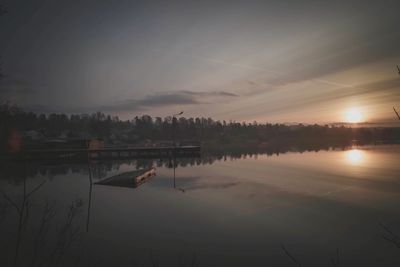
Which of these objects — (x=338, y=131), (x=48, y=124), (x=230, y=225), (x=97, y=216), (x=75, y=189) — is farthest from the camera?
(x=338, y=131)

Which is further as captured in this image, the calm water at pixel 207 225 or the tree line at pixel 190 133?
the tree line at pixel 190 133

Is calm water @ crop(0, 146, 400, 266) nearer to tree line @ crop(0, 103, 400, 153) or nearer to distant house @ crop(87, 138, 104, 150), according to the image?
distant house @ crop(87, 138, 104, 150)

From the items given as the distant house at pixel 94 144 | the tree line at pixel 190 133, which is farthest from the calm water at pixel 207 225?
the tree line at pixel 190 133

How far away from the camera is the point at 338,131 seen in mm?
196250

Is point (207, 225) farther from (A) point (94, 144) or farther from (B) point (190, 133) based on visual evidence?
(B) point (190, 133)

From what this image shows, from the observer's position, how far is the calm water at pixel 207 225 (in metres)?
12.1

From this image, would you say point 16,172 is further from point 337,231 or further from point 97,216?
point 337,231

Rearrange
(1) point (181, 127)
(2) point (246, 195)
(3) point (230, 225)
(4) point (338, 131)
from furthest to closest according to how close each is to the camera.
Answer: (4) point (338, 131) → (1) point (181, 127) → (2) point (246, 195) → (3) point (230, 225)

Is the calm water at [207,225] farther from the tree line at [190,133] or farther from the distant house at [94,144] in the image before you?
the tree line at [190,133]

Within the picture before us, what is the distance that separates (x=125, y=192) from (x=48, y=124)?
131m

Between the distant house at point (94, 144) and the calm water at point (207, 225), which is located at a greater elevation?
the distant house at point (94, 144)

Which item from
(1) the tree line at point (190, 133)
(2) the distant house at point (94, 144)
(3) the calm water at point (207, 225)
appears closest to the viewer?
(3) the calm water at point (207, 225)

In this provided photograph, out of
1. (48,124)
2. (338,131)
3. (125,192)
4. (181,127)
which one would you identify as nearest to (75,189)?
(125,192)

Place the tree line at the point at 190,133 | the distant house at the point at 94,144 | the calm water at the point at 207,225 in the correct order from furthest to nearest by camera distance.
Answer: the tree line at the point at 190,133, the distant house at the point at 94,144, the calm water at the point at 207,225
